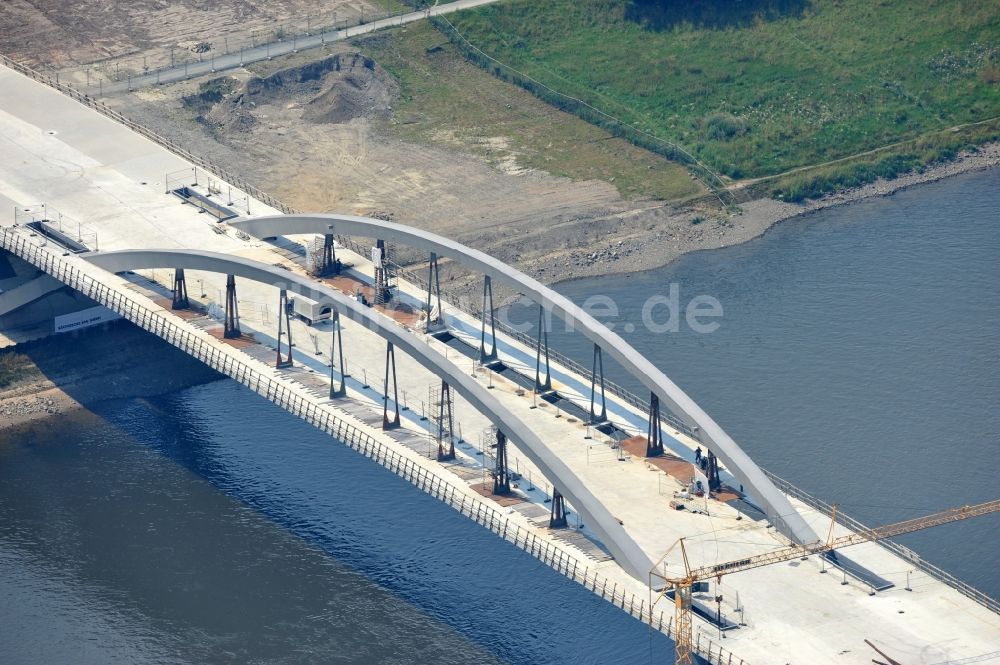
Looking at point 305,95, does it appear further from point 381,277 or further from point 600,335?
point 600,335

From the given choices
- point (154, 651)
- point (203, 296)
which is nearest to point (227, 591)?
point (154, 651)

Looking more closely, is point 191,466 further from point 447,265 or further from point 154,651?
point 447,265

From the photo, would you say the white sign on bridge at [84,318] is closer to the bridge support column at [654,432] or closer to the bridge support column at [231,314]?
the bridge support column at [231,314]

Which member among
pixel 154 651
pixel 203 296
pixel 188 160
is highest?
pixel 188 160

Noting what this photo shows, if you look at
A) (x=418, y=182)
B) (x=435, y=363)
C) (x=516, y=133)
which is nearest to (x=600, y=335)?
(x=435, y=363)

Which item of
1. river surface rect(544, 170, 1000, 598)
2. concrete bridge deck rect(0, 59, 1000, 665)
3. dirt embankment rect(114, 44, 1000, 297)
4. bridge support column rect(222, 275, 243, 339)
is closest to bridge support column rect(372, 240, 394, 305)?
concrete bridge deck rect(0, 59, 1000, 665)

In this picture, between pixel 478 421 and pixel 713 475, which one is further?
pixel 478 421

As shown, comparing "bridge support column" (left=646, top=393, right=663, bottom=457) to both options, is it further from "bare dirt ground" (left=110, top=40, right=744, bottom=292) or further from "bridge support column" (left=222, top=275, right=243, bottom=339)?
"bare dirt ground" (left=110, top=40, right=744, bottom=292)

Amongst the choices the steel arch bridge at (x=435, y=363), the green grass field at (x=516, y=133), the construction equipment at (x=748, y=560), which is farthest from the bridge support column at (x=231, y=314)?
the green grass field at (x=516, y=133)
